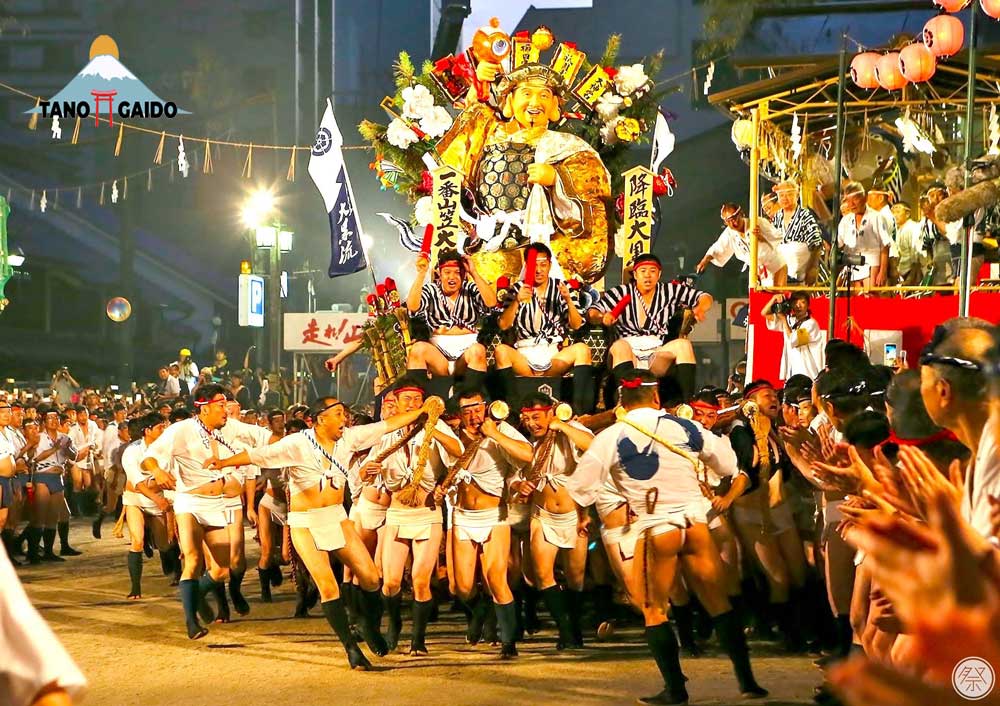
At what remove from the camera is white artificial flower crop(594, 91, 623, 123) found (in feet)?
42.8

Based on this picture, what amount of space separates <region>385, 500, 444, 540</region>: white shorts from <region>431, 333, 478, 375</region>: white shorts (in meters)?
2.01

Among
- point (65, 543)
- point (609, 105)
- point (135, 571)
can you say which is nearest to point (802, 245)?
point (609, 105)

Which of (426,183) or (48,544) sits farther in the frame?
(48,544)

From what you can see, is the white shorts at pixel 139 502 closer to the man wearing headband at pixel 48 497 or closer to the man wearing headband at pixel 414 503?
the man wearing headband at pixel 48 497

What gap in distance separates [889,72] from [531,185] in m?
3.70

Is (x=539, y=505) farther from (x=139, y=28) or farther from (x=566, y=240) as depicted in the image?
(x=139, y=28)

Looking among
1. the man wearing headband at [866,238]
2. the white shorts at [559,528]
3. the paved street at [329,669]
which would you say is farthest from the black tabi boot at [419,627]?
the man wearing headband at [866,238]

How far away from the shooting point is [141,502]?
12.0 m

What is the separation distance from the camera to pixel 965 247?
8.64m

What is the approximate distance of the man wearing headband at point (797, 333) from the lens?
12.0 metres

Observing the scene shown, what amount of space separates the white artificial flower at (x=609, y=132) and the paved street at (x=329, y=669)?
5.56 m

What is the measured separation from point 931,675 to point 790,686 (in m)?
6.13

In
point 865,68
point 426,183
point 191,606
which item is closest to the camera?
point 191,606

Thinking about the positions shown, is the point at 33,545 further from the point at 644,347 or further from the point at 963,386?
the point at 963,386
